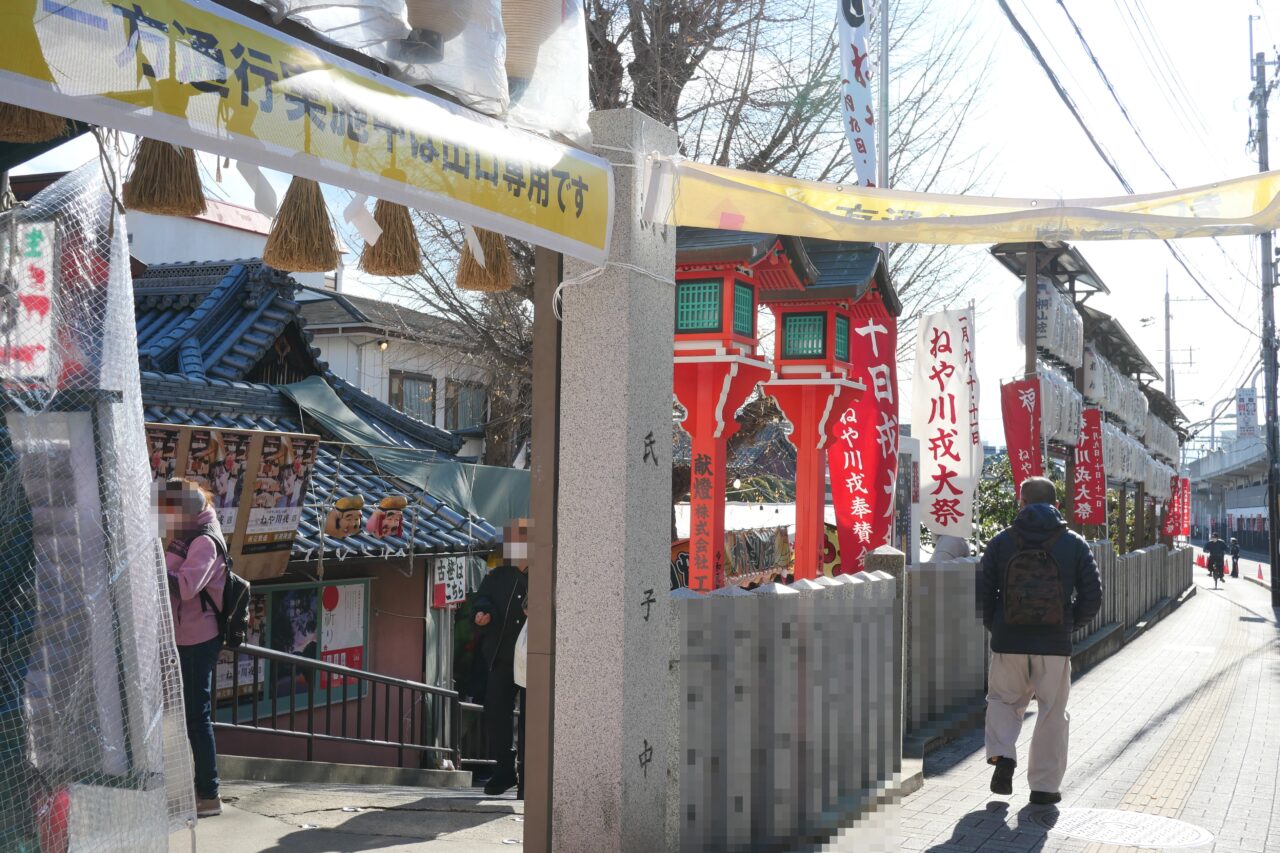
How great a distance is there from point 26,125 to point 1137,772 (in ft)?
27.7

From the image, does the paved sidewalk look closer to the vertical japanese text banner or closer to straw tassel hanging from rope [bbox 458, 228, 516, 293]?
straw tassel hanging from rope [bbox 458, 228, 516, 293]

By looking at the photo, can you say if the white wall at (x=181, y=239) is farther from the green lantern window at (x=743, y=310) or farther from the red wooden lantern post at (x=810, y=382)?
→ the green lantern window at (x=743, y=310)

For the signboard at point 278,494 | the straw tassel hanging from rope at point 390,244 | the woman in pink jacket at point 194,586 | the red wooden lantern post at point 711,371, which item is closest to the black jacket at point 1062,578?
the red wooden lantern post at point 711,371

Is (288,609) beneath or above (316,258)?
beneath

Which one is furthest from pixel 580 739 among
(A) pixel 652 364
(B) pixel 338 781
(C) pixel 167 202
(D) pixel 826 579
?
(B) pixel 338 781

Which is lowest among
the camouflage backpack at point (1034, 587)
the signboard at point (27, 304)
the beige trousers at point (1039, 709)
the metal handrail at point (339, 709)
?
the metal handrail at point (339, 709)

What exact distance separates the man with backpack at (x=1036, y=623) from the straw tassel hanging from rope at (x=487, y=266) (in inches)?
161

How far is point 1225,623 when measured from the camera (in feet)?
79.5

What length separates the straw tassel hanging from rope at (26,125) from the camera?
3879 mm

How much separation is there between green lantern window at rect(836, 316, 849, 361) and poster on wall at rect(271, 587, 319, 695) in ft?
20.4

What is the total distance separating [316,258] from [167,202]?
617 mm

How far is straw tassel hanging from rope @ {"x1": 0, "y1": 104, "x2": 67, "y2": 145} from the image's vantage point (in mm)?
3879

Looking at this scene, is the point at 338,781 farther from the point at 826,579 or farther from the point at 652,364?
the point at 652,364

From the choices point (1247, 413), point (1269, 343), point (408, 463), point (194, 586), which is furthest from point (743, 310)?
point (1247, 413)
